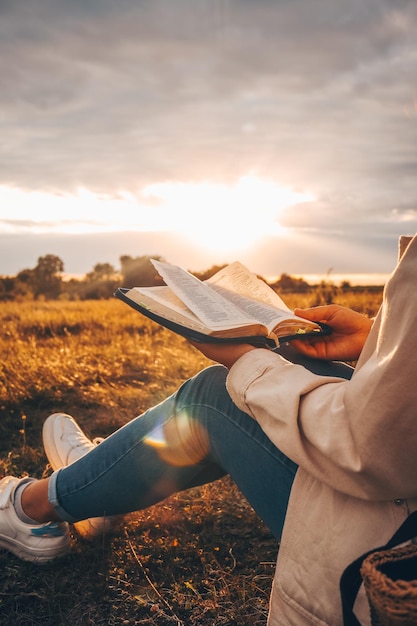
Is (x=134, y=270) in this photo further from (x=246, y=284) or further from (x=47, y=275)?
(x=246, y=284)

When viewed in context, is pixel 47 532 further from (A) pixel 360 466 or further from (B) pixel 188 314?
(A) pixel 360 466

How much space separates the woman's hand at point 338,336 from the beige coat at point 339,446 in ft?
1.59

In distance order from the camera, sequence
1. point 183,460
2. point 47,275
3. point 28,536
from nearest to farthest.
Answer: point 183,460
point 28,536
point 47,275

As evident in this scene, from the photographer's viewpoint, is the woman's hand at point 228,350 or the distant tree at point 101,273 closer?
the woman's hand at point 228,350

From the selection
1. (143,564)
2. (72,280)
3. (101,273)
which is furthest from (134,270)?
(143,564)

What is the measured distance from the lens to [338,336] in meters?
1.61

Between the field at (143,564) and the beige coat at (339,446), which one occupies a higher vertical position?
the beige coat at (339,446)

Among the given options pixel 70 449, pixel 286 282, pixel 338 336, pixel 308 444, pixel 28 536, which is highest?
pixel 286 282

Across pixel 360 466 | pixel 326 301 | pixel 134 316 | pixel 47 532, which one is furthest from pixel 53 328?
pixel 360 466

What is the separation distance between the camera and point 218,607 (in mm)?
1725

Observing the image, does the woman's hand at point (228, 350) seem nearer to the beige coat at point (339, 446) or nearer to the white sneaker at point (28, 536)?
the beige coat at point (339, 446)

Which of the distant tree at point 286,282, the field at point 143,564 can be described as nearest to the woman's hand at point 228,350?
the field at point 143,564

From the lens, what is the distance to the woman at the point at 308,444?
0.89 m

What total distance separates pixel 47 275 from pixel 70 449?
27498mm
